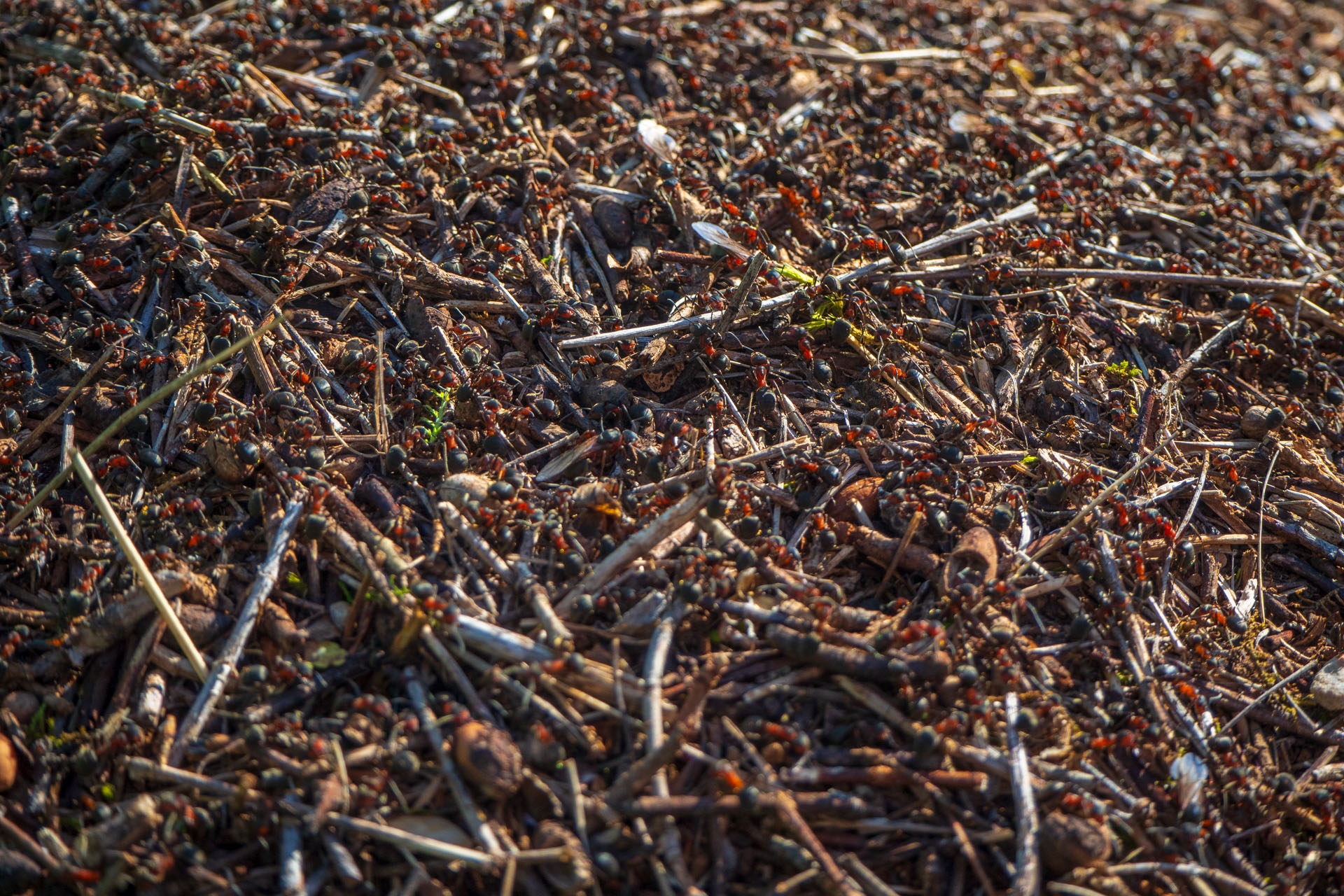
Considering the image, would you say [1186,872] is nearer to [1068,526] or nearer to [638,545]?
[1068,526]

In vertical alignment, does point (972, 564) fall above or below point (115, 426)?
below

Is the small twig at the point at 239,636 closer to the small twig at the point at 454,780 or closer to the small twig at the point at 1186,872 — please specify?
the small twig at the point at 454,780

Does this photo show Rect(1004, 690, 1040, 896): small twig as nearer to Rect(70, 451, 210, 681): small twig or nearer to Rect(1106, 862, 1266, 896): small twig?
Rect(1106, 862, 1266, 896): small twig

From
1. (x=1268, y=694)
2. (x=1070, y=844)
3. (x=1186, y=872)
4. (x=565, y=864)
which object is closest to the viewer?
(x=565, y=864)

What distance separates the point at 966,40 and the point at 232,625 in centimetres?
634

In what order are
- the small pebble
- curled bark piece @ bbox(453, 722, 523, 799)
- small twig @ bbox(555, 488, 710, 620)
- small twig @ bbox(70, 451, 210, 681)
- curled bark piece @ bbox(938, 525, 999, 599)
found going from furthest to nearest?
the small pebble → curled bark piece @ bbox(938, 525, 999, 599) → small twig @ bbox(555, 488, 710, 620) → small twig @ bbox(70, 451, 210, 681) → curled bark piece @ bbox(453, 722, 523, 799)

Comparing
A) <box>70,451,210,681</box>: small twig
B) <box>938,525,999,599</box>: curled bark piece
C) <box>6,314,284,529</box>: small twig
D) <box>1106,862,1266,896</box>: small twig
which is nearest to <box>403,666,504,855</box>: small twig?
<box>70,451,210,681</box>: small twig

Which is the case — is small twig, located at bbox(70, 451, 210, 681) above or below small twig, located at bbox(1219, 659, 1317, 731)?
above

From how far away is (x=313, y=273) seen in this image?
4387 millimetres

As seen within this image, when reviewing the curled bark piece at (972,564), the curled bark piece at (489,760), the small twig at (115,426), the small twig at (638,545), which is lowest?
the curled bark piece at (972,564)

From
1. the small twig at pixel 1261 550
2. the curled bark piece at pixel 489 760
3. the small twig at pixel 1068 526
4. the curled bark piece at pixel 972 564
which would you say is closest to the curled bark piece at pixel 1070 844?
→ the curled bark piece at pixel 972 564

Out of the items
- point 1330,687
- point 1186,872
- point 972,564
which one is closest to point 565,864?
point 972,564

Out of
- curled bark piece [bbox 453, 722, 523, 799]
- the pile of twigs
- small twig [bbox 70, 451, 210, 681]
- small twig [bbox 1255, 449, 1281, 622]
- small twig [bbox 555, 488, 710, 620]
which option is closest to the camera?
curled bark piece [bbox 453, 722, 523, 799]

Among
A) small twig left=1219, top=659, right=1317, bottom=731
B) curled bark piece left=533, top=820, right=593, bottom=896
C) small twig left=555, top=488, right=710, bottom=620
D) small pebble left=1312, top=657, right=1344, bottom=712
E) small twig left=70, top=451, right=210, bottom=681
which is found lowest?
small pebble left=1312, top=657, right=1344, bottom=712
